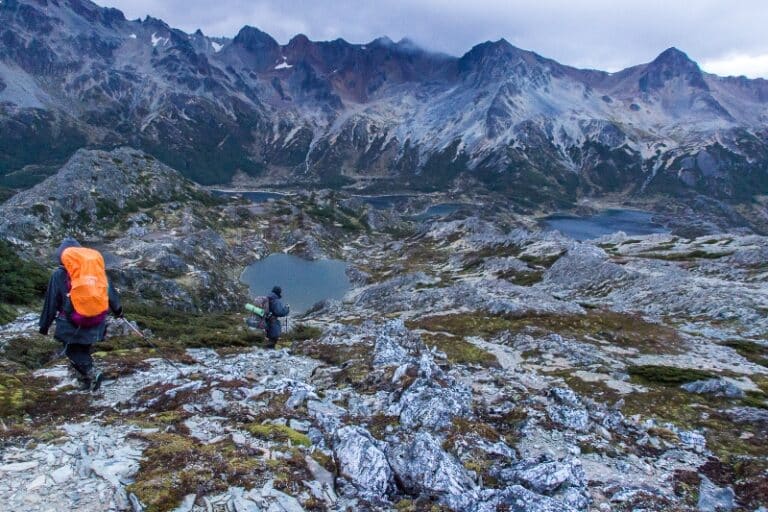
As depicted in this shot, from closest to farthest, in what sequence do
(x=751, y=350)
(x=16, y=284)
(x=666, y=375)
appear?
(x=666, y=375), (x=16, y=284), (x=751, y=350)

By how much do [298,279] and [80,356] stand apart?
129 meters

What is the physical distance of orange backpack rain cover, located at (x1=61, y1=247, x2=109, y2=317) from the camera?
12.5 metres

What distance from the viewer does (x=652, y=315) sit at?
64688 millimetres

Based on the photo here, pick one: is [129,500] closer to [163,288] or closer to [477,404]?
[477,404]

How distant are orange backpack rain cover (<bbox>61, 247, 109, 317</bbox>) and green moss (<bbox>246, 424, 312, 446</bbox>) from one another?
5596 millimetres

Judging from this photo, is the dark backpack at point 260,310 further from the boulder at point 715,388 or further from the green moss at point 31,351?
the boulder at point 715,388

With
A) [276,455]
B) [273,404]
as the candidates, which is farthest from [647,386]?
[276,455]

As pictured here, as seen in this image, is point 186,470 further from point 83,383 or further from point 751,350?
point 751,350

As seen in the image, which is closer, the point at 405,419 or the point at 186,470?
the point at 186,470

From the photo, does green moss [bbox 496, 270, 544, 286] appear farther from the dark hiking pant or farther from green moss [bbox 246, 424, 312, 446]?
the dark hiking pant

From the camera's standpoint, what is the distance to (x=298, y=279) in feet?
468

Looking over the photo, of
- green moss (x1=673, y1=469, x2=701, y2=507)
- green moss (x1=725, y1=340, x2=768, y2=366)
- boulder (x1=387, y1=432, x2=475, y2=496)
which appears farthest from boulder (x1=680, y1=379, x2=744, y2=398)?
boulder (x1=387, y1=432, x2=475, y2=496)

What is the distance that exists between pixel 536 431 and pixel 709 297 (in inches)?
2447

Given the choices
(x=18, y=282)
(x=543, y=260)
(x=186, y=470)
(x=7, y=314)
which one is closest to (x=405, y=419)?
(x=186, y=470)
